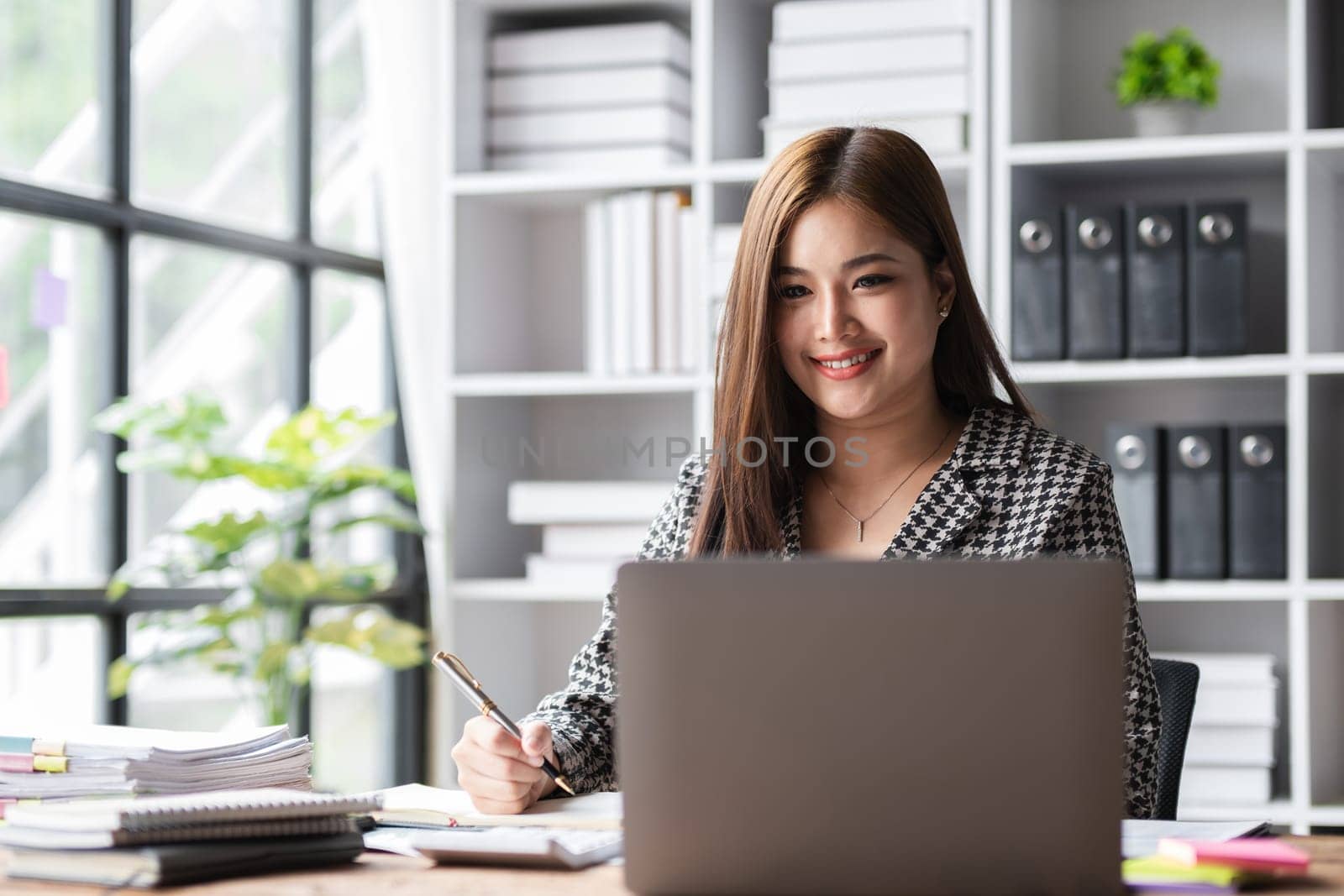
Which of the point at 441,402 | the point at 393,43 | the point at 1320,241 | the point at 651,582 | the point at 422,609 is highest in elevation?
the point at 393,43

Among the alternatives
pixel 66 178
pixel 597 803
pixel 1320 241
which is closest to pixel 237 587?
pixel 66 178

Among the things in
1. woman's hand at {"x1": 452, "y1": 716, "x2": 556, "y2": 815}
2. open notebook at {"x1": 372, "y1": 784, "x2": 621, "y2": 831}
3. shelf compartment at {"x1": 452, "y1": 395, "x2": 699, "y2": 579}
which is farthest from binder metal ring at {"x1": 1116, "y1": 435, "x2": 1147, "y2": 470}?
woman's hand at {"x1": 452, "y1": 716, "x2": 556, "y2": 815}

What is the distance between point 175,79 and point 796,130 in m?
1.32

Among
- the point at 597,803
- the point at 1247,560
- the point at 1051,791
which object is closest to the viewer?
the point at 1051,791

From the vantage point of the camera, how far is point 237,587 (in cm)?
311

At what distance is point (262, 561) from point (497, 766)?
1.89 meters

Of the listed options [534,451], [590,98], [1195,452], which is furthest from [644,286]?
[1195,452]

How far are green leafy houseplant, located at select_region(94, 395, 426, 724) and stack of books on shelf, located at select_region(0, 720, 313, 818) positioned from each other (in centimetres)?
134

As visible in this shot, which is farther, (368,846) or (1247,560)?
(1247,560)

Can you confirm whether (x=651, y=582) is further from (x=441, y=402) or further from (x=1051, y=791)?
(x=441, y=402)

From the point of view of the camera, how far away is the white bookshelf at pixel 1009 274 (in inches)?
105

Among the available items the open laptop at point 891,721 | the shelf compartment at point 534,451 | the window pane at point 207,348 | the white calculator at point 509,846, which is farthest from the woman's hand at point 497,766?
the window pane at point 207,348

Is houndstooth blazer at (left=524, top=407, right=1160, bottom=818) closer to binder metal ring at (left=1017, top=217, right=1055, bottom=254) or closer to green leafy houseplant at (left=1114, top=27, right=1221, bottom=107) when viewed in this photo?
binder metal ring at (left=1017, top=217, right=1055, bottom=254)

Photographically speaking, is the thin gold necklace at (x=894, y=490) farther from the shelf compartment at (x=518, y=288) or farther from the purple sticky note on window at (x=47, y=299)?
the purple sticky note on window at (x=47, y=299)
